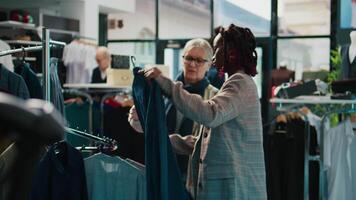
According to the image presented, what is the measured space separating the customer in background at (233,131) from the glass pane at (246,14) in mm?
4973

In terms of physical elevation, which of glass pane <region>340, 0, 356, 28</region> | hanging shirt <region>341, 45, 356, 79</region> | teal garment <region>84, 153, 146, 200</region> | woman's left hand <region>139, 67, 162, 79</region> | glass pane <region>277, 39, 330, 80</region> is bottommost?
teal garment <region>84, 153, 146, 200</region>

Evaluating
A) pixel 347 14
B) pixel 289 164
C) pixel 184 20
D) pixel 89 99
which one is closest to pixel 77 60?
pixel 89 99

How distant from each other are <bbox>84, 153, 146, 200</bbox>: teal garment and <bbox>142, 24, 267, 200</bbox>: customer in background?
0.26m

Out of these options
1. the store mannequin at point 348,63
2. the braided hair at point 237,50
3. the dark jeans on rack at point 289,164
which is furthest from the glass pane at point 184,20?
the braided hair at point 237,50

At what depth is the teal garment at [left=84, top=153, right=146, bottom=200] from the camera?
2051 millimetres

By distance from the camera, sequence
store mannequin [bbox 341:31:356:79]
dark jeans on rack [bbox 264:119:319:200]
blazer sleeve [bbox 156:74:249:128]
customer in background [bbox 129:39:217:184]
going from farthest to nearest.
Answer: store mannequin [bbox 341:31:356:79]
dark jeans on rack [bbox 264:119:319:200]
customer in background [bbox 129:39:217:184]
blazer sleeve [bbox 156:74:249:128]

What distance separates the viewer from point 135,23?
790cm

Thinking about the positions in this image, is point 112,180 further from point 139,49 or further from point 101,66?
point 139,49

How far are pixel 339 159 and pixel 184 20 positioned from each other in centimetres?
465

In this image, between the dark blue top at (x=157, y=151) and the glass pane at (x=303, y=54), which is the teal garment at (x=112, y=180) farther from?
the glass pane at (x=303, y=54)

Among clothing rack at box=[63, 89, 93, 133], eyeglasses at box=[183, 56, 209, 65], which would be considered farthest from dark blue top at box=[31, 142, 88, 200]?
clothing rack at box=[63, 89, 93, 133]

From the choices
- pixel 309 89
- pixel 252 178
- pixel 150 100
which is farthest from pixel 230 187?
pixel 309 89

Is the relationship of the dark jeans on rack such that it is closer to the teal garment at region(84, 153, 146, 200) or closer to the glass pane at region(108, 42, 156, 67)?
the teal garment at region(84, 153, 146, 200)

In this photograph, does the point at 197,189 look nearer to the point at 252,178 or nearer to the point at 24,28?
the point at 252,178
